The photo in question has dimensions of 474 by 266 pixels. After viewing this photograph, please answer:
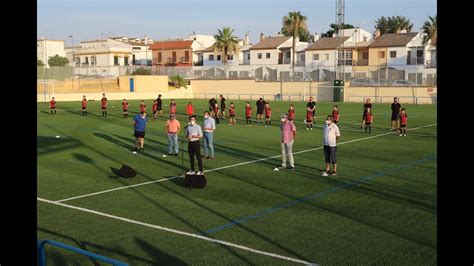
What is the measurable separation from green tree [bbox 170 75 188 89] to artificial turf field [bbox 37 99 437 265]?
49456 mm

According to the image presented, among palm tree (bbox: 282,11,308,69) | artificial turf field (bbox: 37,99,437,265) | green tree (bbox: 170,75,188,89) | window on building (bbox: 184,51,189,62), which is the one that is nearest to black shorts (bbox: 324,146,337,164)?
artificial turf field (bbox: 37,99,437,265)

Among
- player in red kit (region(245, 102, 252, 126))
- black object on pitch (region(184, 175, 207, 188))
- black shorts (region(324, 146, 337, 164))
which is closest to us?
black object on pitch (region(184, 175, 207, 188))

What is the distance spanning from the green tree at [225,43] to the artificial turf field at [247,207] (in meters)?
68.8

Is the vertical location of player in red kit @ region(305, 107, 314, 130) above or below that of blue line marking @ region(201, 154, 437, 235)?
above

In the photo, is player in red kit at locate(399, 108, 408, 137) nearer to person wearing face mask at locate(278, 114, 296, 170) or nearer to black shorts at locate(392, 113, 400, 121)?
black shorts at locate(392, 113, 400, 121)

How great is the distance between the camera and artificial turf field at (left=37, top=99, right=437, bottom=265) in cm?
Result: 913

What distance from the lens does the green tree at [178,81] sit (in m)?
72.1

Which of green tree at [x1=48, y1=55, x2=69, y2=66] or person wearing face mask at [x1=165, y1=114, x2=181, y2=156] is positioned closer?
person wearing face mask at [x1=165, y1=114, x2=181, y2=156]

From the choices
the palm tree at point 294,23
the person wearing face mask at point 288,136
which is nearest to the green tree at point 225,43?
the palm tree at point 294,23

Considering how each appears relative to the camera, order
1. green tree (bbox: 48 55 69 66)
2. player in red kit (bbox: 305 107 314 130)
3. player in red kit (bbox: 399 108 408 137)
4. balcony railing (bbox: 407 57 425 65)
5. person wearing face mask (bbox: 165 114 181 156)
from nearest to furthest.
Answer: person wearing face mask (bbox: 165 114 181 156) → player in red kit (bbox: 399 108 408 137) → player in red kit (bbox: 305 107 314 130) → balcony railing (bbox: 407 57 425 65) → green tree (bbox: 48 55 69 66)

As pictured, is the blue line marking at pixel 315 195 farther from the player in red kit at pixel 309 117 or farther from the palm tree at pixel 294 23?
the palm tree at pixel 294 23

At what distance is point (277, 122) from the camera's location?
3491cm

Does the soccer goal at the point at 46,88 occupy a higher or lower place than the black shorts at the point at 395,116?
higher
